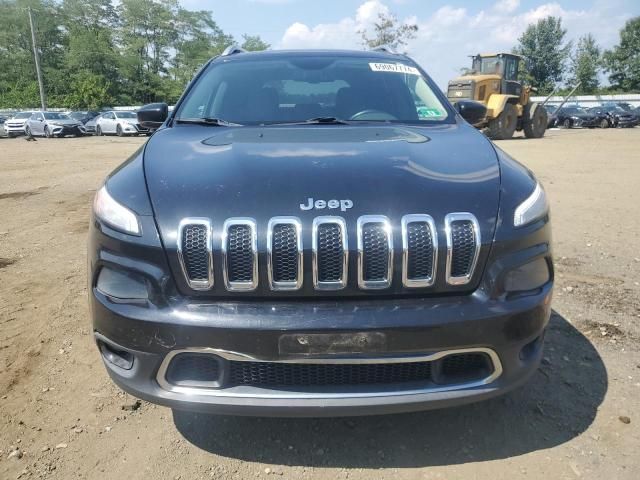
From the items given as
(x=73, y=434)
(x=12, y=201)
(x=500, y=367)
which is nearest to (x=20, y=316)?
(x=73, y=434)

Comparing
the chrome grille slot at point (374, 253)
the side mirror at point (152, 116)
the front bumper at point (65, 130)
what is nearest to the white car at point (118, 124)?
the front bumper at point (65, 130)

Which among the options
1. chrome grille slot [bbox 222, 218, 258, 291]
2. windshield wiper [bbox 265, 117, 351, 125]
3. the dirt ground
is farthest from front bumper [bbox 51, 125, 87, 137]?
chrome grille slot [bbox 222, 218, 258, 291]

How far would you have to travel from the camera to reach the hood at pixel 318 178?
186cm

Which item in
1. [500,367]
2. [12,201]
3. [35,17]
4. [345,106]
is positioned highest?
[35,17]

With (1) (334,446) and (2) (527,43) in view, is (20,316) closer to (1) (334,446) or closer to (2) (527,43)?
(1) (334,446)

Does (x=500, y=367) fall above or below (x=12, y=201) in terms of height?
above

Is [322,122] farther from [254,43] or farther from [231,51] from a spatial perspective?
[254,43]

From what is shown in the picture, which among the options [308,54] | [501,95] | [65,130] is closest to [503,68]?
[501,95]

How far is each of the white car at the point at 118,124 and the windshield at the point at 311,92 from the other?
24.8 metres

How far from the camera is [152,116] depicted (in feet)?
11.3

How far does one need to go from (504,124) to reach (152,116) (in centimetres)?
1878

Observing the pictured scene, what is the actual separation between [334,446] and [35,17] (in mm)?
67069

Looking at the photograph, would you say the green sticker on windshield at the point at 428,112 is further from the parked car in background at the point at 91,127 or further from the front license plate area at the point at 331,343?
the parked car in background at the point at 91,127

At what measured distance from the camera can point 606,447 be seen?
7.14ft
